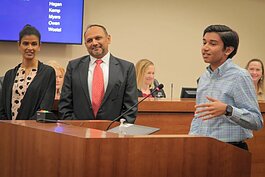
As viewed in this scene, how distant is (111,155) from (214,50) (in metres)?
1.10

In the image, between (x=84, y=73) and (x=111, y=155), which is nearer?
(x=111, y=155)

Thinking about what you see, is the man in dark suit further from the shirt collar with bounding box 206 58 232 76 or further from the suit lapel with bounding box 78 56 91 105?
the shirt collar with bounding box 206 58 232 76

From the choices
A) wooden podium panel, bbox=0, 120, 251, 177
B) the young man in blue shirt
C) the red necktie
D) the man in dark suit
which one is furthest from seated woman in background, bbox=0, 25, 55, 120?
the young man in blue shirt

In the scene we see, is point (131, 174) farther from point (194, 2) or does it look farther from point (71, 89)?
point (194, 2)

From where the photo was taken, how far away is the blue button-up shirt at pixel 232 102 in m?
2.74

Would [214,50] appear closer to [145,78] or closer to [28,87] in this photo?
[28,87]

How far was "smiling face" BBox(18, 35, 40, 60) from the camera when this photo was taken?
137 inches

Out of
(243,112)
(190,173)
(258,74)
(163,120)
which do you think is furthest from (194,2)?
(190,173)

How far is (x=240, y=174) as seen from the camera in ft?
8.06

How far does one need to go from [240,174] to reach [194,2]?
5.41 m

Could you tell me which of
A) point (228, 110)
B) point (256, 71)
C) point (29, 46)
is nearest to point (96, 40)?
point (29, 46)

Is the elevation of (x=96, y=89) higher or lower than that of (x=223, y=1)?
lower

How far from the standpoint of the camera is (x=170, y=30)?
24.5 feet

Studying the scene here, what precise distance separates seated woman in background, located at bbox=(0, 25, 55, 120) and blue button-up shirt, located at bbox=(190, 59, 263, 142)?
104 cm
